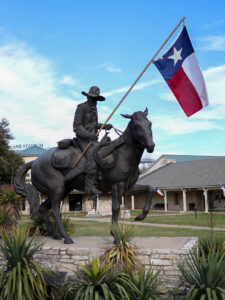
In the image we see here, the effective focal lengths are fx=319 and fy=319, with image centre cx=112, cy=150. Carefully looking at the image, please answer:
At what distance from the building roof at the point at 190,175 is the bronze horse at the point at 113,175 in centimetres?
2264

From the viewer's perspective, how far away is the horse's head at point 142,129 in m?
5.93

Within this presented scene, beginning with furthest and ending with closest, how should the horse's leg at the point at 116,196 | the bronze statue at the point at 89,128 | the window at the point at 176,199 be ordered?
the window at the point at 176,199 < the bronze statue at the point at 89,128 < the horse's leg at the point at 116,196

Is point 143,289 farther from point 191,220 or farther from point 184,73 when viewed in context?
point 191,220

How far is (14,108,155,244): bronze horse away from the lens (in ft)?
20.4

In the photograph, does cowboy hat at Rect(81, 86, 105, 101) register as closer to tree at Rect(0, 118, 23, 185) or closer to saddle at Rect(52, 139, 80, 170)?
saddle at Rect(52, 139, 80, 170)

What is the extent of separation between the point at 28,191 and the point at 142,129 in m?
3.44

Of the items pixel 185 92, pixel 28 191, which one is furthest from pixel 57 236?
pixel 185 92

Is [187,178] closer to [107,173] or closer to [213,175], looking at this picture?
[213,175]

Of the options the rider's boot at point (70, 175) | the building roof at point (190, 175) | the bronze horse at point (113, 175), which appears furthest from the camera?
the building roof at point (190, 175)

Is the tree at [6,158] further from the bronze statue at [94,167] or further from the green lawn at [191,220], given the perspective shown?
the bronze statue at [94,167]

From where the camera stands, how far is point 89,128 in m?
7.32

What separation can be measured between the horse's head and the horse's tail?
9.84ft

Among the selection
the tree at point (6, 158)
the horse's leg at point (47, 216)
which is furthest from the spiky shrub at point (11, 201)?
the tree at point (6, 158)

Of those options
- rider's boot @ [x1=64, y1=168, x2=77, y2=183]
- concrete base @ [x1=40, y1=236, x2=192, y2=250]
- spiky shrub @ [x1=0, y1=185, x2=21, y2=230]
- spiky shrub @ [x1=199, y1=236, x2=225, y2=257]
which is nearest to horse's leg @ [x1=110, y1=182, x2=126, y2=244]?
concrete base @ [x1=40, y1=236, x2=192, y2=250]
